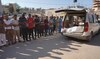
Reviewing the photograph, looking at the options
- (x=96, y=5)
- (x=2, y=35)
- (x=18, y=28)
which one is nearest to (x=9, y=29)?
(x=18, y=28)

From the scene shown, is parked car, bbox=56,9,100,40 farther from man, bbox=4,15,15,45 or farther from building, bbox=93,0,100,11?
building, bbox=93,0,100,11

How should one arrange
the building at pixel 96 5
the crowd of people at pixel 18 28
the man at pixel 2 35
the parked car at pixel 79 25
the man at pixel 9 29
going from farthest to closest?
the building at pixel 96 5 < the parked car at pixel 79 25 < the man at pixel 9 29 < the crowd of people at pixel 18 28 < the man at pixel 2 35

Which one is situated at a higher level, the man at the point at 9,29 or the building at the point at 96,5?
the man at the point at 9,29

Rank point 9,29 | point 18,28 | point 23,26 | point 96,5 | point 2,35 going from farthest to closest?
point 96,5 < point 23,26 < point 18,28 < point 9,29 < point 2,35

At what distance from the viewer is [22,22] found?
47.8 ft

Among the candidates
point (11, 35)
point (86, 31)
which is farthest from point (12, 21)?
point (86, 31)

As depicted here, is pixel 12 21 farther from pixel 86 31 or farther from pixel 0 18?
pixel 86 31

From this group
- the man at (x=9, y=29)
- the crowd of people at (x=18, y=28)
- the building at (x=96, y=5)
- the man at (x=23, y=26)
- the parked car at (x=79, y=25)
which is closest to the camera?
the crowd of people at (x=18, y=28)

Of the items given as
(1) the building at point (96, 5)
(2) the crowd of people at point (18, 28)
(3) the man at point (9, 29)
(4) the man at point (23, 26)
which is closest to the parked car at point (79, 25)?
(2) the crowd of people at point (18, 28)

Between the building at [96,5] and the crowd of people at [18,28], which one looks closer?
the crowd of people at [18,28]

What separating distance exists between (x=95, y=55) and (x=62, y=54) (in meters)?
1.39

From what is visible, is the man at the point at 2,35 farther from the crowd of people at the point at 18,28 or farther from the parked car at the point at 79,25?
the parked car at the point at 79,25

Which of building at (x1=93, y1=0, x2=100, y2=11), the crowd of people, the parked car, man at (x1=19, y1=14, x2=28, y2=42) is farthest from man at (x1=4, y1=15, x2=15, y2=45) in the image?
building at (x1=93, y1=0, x2=100, y2=11)

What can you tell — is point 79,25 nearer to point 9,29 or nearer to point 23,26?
point 23,26
